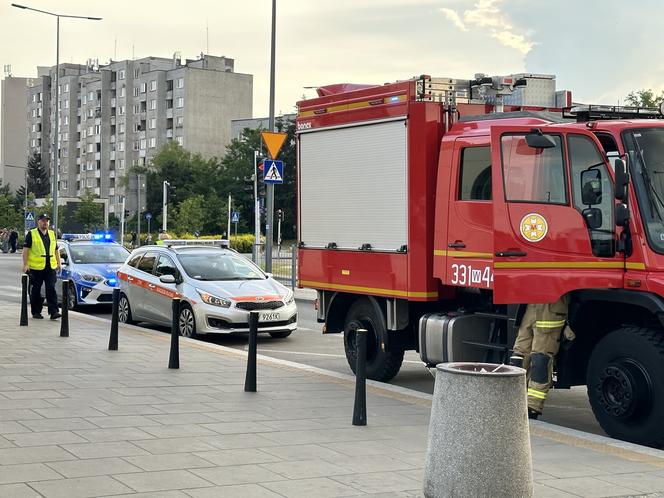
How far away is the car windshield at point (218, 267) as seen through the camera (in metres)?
16.4

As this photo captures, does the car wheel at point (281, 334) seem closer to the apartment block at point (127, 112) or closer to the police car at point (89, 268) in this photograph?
the police car at point (89, 268)

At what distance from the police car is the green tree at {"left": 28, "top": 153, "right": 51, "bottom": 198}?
124 metres

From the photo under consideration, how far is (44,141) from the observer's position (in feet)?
483

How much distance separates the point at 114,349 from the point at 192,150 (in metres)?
110

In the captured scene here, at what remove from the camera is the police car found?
20.5m

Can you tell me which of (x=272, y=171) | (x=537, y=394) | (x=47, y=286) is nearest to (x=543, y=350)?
(x=537, y=394)

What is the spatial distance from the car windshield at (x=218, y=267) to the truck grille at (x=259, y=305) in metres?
0.98

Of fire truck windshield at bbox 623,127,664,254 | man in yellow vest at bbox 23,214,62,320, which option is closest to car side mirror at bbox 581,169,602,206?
fire truck windshield at bbox 623,127,664,254

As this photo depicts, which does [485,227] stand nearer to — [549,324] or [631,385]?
[549,324]

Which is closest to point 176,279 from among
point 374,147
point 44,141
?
point 374,147

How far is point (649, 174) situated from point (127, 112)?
411ft

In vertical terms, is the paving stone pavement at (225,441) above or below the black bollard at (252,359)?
below

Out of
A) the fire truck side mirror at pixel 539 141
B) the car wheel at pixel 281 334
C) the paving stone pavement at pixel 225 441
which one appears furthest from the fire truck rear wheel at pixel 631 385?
the car wheel at pixel 281 334

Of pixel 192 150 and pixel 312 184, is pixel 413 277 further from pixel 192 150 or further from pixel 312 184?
pixel 192 150
